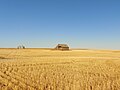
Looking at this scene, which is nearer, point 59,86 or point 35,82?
point 59,86

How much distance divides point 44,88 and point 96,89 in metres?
2.75

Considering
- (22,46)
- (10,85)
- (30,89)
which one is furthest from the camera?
(22,46)

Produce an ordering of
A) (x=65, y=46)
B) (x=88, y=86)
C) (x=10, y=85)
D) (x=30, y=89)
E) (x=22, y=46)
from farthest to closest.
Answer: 1. (x=22, y=46)
2. (x=65, y=46)
3. (x=88, y=86)
4. (x=10, y=85)
5. (x=30, y=89)

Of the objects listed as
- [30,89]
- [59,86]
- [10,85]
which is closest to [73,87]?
[59,86]

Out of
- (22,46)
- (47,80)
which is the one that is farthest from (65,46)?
(47,80)

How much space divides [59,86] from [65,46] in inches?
3467

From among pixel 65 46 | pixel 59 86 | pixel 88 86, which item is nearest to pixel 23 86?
pixel 59 86

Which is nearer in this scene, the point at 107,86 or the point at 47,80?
the point at 107,86

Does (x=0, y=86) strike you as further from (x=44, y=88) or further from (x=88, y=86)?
(x=88, y=86)

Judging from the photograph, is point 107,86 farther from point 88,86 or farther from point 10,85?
point 10,85

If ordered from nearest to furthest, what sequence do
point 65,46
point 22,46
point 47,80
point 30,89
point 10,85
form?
point 30,89
point 10,85
point 47,80
point 65,46
point 22,46

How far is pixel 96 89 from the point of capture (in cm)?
1037

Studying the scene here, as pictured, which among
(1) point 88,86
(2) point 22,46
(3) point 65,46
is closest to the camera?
(1) point 88,86

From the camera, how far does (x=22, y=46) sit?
4432 inches
